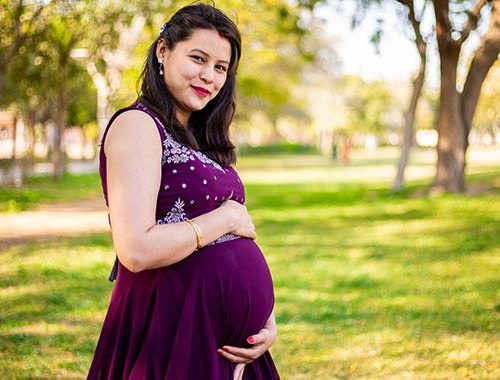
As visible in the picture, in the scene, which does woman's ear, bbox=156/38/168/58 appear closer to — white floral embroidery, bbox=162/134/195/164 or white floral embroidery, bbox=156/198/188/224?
white floral embroidery, bbox=162/134/195/164

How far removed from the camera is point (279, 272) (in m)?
Result: 9.41

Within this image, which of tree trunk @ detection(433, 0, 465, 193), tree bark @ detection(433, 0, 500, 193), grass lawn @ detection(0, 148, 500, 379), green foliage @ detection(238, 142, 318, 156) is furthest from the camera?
green foliage @ detection(238, 142, 318, 156)

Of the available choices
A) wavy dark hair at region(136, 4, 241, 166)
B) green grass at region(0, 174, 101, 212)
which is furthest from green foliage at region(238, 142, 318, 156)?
wavy dark hair at region(136, 4, 241, 166)

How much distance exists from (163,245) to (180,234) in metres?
0.06

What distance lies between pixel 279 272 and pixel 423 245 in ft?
8.92

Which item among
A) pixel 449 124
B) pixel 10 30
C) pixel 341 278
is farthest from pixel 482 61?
pixel 10 30

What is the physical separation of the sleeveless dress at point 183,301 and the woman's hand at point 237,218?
2 centimetres

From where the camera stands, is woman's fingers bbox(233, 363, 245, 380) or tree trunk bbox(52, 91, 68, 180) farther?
tree trunk bbox(52, 91, 68, 180)

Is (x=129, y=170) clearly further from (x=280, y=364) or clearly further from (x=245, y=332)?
(x=280, y=364)

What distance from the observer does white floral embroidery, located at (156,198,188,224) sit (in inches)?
82.3

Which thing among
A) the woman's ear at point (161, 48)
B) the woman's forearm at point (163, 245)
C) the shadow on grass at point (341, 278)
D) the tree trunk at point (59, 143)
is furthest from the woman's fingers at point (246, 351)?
the tree trunk at point (59, 143)

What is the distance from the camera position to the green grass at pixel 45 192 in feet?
55.9

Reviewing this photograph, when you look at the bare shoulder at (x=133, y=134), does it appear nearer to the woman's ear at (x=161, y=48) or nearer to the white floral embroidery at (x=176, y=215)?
the white floral embroidery at (x=176, y=215)

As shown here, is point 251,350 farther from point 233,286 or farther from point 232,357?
point 233,286
